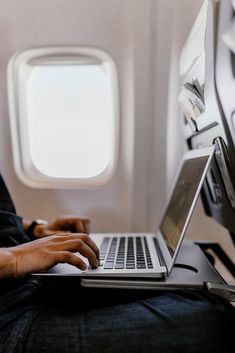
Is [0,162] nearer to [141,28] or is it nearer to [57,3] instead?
[57,3]

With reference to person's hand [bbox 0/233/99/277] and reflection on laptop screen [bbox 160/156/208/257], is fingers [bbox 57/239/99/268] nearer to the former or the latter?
person's hand [bbox 0/233/99/277]

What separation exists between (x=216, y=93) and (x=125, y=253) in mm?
491

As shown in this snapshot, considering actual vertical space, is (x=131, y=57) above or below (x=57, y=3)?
below

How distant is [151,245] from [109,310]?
38cm

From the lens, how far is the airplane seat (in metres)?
0.60

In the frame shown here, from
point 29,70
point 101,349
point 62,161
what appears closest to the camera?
point 101,349

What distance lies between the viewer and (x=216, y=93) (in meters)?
0.68

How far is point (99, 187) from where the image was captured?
154cm

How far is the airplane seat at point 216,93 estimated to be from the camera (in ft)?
1.98

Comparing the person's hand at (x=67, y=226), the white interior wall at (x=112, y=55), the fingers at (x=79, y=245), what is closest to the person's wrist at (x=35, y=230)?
the person's hand at (x=67, y=226)

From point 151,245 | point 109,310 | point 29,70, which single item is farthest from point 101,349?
point 29,70

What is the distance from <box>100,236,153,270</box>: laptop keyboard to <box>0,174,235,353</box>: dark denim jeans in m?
0.09

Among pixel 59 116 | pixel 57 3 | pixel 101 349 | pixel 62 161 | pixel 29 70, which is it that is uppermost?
pixel 57 3

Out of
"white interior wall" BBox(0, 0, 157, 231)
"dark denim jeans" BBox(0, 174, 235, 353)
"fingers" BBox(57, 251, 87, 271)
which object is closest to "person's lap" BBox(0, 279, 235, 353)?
"dark denim jeans" BBox(0, 174, 235, 353)
